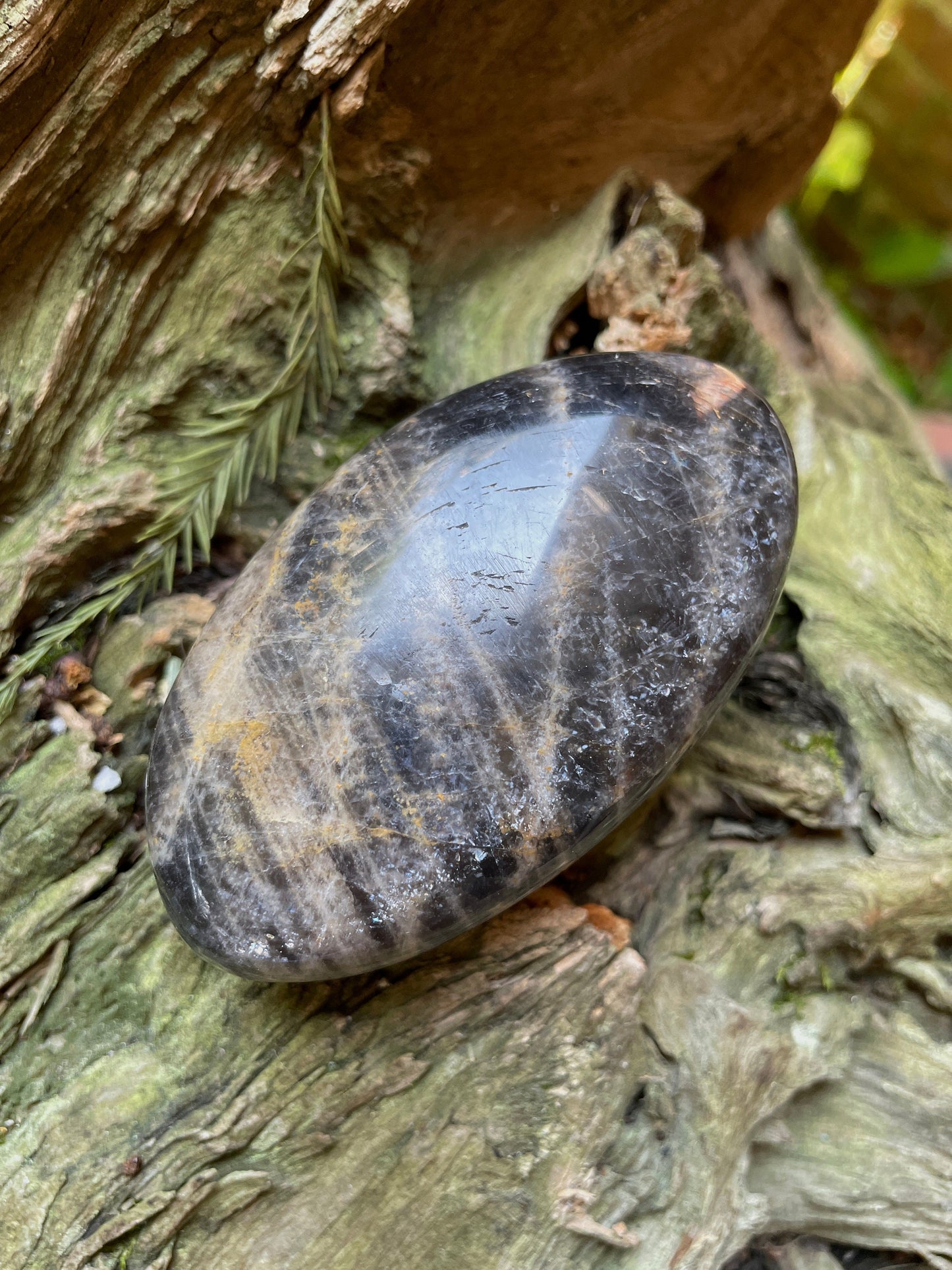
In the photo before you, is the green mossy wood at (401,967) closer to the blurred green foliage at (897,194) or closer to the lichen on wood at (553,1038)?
the lichen on wood at (553,1038)

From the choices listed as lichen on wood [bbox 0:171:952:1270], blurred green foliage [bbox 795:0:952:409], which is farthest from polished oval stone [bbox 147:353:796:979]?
blurred green foliage [bbox 795:0:952:409]

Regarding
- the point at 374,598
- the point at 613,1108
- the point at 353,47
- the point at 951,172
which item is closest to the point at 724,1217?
the point at 613,1108

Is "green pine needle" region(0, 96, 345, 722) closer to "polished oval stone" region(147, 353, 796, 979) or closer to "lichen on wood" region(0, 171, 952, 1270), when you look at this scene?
"lichen on wood" region(0, 171, 952, 1270)

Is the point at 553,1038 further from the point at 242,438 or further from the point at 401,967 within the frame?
the point at 242,438

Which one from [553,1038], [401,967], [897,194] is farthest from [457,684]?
[897,194]

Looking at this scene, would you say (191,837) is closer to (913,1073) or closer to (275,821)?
(275,821)
